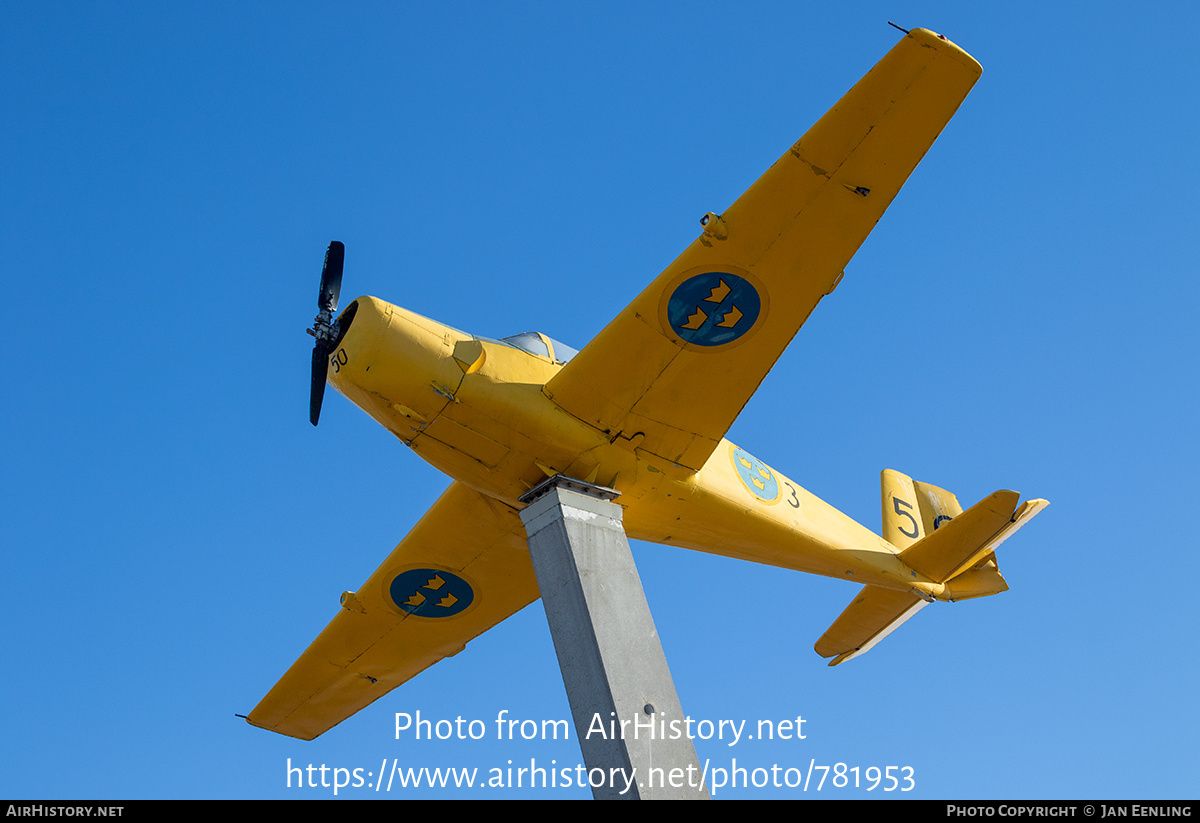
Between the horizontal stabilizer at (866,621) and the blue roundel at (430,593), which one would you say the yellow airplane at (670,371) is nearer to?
the blue roundel at (430,593)

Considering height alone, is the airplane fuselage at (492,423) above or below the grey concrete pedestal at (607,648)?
above

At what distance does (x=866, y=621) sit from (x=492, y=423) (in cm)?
778

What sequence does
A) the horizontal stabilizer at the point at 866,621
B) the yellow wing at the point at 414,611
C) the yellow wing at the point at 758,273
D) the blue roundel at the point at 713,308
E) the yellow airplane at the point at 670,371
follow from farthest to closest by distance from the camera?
A: the horizontal stabilizer at the point at 866,621
the yellow wing at the point at 414,611
the blue roundel at the point at 713,308
the yellow airplane at the point at 670,371
the yellow wing at the point at 758,273

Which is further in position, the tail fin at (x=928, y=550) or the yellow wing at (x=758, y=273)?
the tail fin at (x=928, y=550)

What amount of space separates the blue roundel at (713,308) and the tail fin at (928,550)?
5.31 metres

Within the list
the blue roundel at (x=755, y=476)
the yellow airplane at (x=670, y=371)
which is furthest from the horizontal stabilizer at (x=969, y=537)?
the blue roundel at (x=755, y=476)

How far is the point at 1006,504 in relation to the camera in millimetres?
13938

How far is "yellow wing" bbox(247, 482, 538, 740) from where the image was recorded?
12.9 metres

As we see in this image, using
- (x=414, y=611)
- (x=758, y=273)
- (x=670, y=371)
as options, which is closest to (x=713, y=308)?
(x=758, y=273)

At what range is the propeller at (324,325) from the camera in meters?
11.1

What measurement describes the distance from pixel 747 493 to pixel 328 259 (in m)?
5.73

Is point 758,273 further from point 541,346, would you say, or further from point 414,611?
point 414,611

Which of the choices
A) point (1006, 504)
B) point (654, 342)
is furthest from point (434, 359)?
point (1006, 504)
